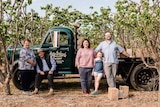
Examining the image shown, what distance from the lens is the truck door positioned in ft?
34.8

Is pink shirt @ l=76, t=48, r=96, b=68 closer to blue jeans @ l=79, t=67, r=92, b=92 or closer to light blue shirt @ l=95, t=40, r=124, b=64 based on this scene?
blue jeans @ l=79, t=67, r=92, b=92

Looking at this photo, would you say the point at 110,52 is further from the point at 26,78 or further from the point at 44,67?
the point at 26,78

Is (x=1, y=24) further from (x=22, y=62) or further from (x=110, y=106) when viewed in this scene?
(x=110, y=106)

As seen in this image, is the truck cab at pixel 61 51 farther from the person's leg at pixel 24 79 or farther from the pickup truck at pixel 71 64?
the person's leg at pixel 24 79

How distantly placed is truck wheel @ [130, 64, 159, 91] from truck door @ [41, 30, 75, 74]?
6.18 ft

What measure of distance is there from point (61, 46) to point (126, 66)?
2.04 m

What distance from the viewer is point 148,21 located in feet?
28.0

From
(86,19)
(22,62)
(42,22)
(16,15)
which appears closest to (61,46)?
(22,62)

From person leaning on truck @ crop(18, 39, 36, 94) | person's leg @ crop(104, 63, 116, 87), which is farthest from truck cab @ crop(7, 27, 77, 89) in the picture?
person's leg @ crop(104, 63, 116, 87)

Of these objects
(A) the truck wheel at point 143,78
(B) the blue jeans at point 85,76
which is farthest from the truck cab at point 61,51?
(A) the truck wheel at point 143,78

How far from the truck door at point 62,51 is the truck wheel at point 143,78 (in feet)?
6.18

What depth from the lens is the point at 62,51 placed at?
10648 millimetres

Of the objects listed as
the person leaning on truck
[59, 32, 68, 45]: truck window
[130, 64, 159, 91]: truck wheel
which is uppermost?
[59, 32, 68, 45]: truck window

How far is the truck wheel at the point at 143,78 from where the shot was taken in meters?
10.4
